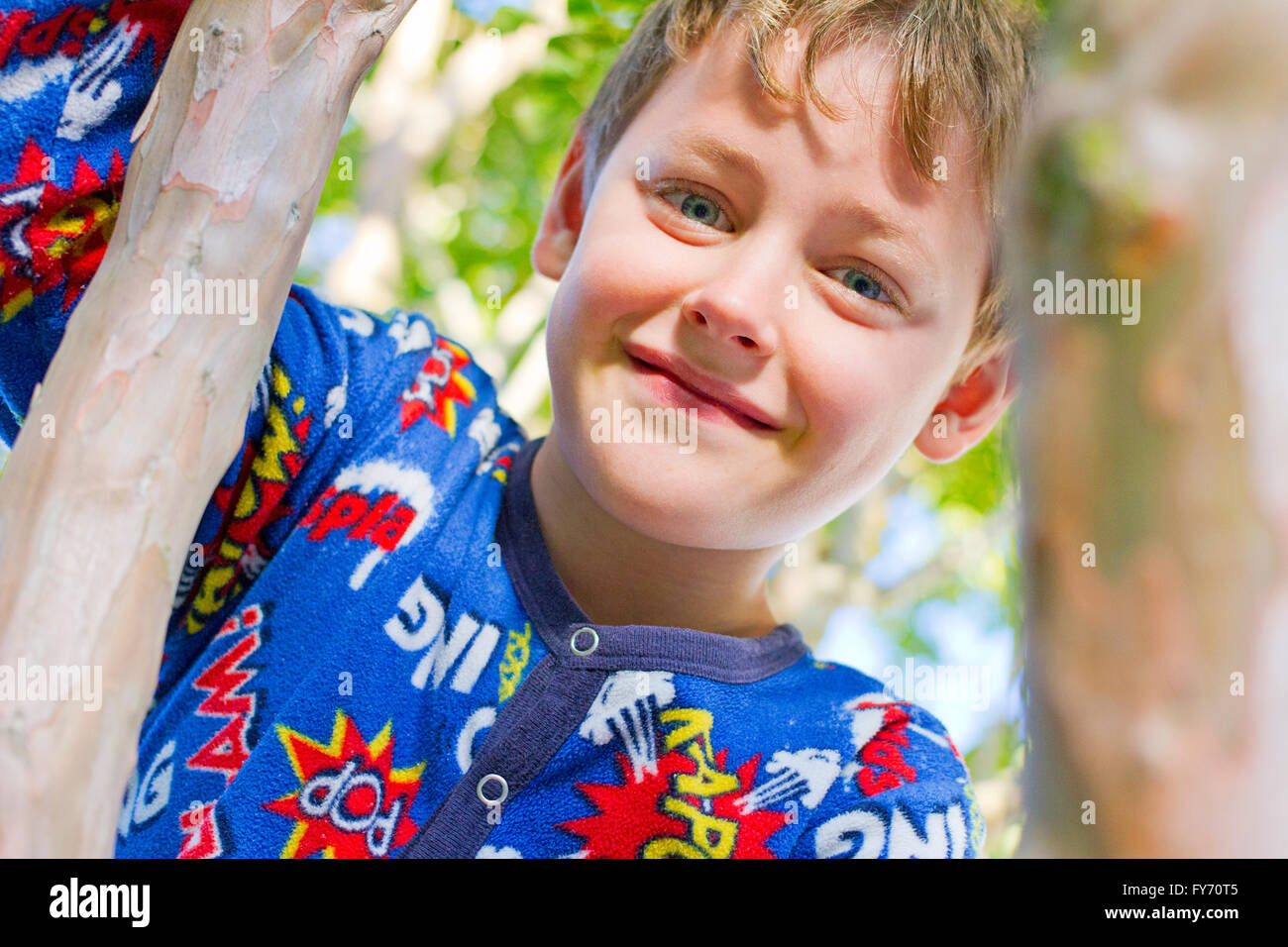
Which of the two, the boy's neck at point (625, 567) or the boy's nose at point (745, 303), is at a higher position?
the boy's nose at point (745, 303)

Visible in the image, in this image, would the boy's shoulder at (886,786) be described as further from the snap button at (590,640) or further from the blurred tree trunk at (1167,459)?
the blurred tree trunk at (1167,459)

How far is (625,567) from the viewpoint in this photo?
1.04 meters

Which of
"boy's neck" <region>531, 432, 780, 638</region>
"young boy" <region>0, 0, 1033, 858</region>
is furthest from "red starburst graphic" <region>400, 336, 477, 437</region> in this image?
"boy's neck" <region>531, 432, 780, 638</region>

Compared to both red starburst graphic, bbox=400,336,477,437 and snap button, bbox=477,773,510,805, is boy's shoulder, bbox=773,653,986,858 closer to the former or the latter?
snap button, bbox=477,773,510,805

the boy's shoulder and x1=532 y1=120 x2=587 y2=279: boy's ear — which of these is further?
x1=532 y1=120 x2=587 y2=279: boy's ear

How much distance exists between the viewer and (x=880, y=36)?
3.11 ft

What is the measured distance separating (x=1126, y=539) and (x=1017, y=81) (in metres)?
0.91

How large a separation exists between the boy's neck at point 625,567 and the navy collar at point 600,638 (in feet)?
0.07

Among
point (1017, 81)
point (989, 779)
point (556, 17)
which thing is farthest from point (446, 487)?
point (989, 779)

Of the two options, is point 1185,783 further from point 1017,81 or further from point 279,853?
point 1017,81

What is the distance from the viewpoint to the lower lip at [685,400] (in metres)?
0.90

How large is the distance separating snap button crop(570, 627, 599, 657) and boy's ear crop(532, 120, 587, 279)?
0.40 m

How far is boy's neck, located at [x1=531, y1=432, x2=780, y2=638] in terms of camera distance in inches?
40.7

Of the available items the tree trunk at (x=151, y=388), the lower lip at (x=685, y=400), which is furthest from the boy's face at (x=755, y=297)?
the tree trunk at (x=151, y=388)
